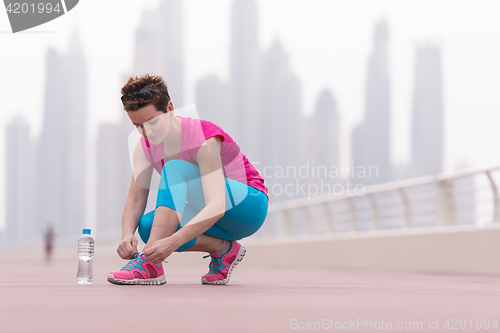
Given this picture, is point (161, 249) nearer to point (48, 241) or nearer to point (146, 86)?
point (146, 86)

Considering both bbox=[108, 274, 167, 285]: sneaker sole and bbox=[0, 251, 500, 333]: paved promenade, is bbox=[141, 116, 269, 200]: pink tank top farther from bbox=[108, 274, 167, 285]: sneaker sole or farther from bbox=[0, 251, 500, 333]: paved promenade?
bbox=[0, 251, 500, 333]: paved promenade

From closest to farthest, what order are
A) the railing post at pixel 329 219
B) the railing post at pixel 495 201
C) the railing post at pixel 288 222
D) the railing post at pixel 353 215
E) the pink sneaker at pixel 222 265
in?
the pink sneaker at pixel 222 265, the railing post at pixel 495 201, the railing post at pixel 353 215, the railing post at pixel 329 219, the railing post at pixel 288 222

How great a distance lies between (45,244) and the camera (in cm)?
1603

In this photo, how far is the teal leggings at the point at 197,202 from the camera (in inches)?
95.7

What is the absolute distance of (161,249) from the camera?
2264 millimetres

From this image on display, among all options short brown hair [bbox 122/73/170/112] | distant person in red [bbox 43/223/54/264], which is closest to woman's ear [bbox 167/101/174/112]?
short brown hair [bbox 122/73/170/112]

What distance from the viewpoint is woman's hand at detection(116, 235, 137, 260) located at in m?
2.45

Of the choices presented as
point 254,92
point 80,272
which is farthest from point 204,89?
point 80,272

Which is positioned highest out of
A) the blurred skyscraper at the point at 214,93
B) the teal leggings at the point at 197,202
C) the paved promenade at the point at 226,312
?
the blurred skyscraper at the point at 214,93

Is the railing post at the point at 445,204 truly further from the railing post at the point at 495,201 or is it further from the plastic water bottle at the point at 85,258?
the plastic water bottle at the point at 85,258

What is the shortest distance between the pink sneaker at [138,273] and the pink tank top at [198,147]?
1.44 ft

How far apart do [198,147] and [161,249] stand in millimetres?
467

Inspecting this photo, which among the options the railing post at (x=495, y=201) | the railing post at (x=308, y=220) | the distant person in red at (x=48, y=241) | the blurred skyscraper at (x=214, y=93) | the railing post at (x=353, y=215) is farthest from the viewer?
the blurred skyscraper at (x=214, y=93)

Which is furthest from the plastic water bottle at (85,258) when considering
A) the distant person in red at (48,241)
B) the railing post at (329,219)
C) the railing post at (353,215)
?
the distant person in red at (48,241)
